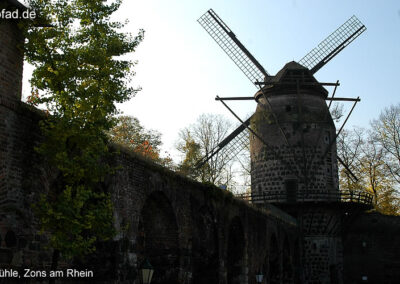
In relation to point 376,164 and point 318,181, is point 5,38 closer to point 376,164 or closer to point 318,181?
point 318,181

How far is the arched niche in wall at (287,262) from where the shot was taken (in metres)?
26.2

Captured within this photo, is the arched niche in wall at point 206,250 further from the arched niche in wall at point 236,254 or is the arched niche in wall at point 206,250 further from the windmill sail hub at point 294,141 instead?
the windmill sail hub at point 294,141

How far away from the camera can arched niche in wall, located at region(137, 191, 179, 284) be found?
13.9 meters

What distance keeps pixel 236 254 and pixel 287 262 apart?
24.6ft

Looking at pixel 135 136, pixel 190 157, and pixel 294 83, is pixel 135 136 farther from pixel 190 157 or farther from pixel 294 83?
pixel 294 83

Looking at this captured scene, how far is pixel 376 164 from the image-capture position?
34969 mm

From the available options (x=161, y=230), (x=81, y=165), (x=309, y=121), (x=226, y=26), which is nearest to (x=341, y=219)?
(x=309, y=121)

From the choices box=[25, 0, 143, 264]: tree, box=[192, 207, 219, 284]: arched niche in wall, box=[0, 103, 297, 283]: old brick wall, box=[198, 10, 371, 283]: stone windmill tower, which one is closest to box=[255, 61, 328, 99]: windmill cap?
box=[198, 10, 371, 283]: stone windmill tower

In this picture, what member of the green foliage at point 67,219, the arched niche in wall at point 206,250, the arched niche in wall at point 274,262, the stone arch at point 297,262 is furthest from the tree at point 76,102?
the stone arch at point 297,262

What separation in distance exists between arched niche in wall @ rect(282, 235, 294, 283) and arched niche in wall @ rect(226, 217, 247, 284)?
6.64 m

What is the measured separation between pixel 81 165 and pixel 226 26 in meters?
25.6

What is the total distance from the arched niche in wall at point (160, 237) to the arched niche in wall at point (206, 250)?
1.70 m

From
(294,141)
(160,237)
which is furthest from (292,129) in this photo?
(160,237)

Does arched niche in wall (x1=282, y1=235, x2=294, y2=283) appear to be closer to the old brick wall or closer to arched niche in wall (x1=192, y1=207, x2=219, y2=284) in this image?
the old brick wall
